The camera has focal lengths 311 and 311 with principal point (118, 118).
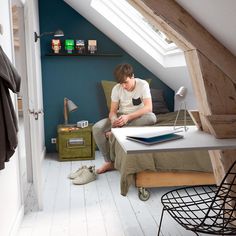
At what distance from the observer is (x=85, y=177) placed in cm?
338

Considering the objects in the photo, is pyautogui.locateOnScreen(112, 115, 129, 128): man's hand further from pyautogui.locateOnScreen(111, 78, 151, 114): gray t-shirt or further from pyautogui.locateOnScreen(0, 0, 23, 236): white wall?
pyautogui.locateOnScreen(0, 0, 23, 236): white wall

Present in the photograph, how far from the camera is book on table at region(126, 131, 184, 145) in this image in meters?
1.63

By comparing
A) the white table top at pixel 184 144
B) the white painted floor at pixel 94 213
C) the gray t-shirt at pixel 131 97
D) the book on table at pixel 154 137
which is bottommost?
the white painted floor at pixel 94 213

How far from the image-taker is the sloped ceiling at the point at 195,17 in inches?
57.7

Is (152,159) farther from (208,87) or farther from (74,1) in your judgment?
(74,1)

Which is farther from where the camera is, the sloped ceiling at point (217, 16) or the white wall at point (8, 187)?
the white wall at point (8, 187)

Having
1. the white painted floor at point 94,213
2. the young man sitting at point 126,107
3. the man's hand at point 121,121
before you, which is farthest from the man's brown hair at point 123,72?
the white painted floor at point 94,213

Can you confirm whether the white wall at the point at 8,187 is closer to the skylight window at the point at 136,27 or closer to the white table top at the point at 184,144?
the white table top at the point at 184,144

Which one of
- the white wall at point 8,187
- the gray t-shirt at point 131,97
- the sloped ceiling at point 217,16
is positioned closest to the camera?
the sloped ceiling at point 217,16

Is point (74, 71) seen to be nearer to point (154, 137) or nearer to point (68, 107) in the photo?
point (68, 107)

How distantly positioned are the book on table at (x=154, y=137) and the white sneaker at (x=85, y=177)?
1738 millimetres

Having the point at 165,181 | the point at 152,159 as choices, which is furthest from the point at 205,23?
the point at 165,181

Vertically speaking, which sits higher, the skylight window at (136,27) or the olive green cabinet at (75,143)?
the skylight window at (136,27)

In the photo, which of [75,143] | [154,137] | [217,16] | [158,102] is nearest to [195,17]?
[217,16]
